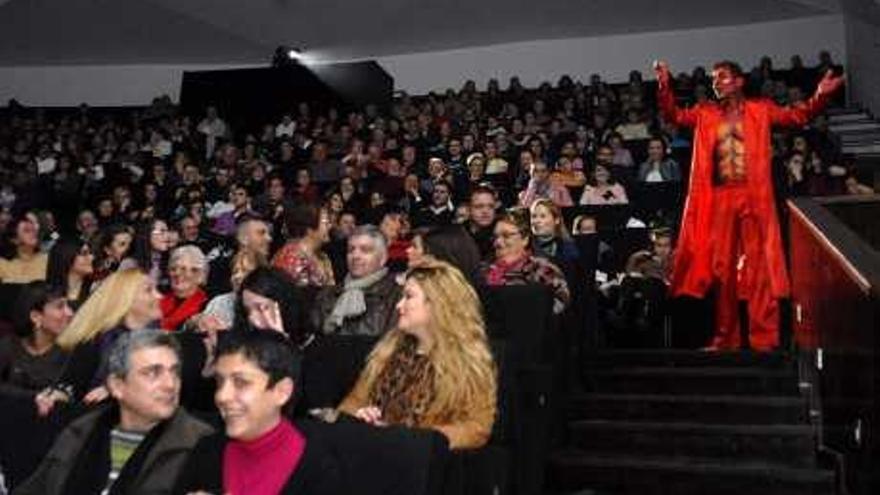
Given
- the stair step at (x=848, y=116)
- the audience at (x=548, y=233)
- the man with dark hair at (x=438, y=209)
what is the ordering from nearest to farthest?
1. the audience at (x=548, y=233)
2. the man with dark hair at (x=438, y=209)
3. the stair step at (x=848, y=116)

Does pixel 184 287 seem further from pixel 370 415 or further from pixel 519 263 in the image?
pixel 370 415

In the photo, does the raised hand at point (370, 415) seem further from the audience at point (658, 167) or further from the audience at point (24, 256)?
the audience at point (658, 167)

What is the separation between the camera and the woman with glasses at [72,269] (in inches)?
130

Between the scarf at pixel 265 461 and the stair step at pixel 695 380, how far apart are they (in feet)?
5.44

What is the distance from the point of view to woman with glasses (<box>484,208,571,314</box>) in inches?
108

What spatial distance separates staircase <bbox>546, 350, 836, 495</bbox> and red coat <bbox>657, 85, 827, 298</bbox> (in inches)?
12.8

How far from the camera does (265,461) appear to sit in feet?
4.95

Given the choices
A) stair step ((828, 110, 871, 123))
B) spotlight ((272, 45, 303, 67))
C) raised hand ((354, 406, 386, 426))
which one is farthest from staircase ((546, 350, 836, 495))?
spotlight ((272, 45, 303, 67))

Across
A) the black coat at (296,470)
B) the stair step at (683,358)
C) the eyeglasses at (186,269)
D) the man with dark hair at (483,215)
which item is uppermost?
the man with dark hair at (483,215)

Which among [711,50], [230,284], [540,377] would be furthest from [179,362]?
[711,50]

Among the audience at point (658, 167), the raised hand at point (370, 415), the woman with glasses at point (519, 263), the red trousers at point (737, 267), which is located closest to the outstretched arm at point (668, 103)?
the red trousers at point (737, 267)

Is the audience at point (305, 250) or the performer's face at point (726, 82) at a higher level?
the performer's face at point (726, 82)

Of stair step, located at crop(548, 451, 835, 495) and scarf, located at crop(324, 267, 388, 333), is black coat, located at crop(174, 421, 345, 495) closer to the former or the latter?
scarf, located at crop(324, 267, 388, 333)

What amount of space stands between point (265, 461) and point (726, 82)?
7.66ft
